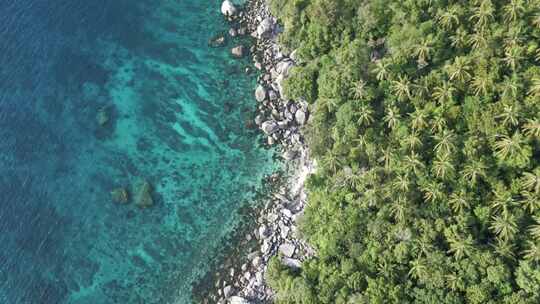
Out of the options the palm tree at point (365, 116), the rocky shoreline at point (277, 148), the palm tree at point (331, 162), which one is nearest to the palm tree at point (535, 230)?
the palm tree at point (365, 116)

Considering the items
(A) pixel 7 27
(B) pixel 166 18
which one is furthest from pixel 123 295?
(A) pixel 7 27

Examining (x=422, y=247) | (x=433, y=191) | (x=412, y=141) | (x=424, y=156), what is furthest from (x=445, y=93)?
(x=422, y=247)

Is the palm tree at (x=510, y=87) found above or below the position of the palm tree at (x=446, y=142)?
above

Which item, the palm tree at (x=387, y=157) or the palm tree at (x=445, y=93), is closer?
the palm tree at (x=387, y=157)

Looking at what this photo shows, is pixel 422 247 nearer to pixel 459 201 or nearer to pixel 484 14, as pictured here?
pixel 459 201

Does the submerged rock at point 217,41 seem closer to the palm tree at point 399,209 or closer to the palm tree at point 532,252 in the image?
the palm tree at point 399,209

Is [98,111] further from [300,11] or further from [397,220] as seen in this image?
[397,220]
